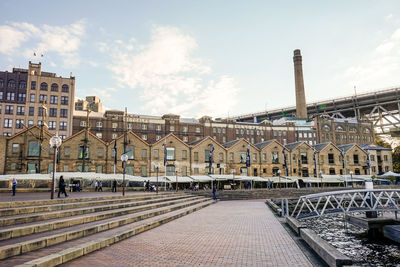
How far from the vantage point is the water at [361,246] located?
1230cm

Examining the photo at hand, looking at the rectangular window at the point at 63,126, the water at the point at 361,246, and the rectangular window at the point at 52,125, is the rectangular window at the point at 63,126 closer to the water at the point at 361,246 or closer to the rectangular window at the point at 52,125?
the rectangular window at the point at 52,125

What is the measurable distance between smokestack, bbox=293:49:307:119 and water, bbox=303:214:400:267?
7726 cm

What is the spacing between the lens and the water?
1230cm

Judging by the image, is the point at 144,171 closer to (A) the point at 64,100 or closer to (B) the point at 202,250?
(A) the point at 64,100

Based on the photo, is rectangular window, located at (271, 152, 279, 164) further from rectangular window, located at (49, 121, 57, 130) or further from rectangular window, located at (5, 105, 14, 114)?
rectangular window, located at (5, 105, 14, 114)

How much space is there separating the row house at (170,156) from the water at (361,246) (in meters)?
20.2

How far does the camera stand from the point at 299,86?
92688mm

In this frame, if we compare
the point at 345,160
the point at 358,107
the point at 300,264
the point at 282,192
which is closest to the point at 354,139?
the point at 358,107

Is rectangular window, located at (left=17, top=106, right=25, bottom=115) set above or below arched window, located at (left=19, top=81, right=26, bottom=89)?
below

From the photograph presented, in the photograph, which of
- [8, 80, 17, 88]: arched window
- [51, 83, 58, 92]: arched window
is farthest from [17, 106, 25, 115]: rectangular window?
[51, 83, 58, 92]: arched window

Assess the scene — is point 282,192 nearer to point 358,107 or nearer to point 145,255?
point 145,255

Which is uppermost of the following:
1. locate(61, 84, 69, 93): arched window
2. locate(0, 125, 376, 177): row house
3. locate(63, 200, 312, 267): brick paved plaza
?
locate(61, 84, 69, 93): arched window

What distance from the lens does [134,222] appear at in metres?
13.6

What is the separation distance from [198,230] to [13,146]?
4063cm
